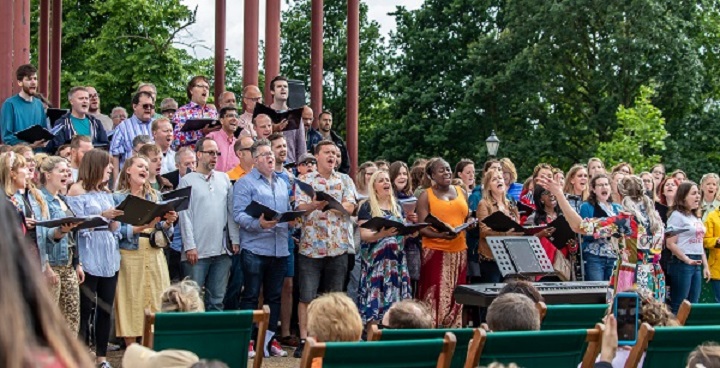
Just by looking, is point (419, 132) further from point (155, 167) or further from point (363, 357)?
point (363, 357)

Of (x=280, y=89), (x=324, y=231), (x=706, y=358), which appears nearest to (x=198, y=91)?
(x=280, y=89)

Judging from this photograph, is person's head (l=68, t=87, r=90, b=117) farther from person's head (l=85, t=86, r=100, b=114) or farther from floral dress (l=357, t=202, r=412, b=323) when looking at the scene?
floral dress (l=357, t=202, r=412, b=323)

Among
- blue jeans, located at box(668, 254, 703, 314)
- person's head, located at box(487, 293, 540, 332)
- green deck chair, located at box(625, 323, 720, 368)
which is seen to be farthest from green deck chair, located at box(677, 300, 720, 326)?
blue jeans, located at box(668, 254, 703, 314)

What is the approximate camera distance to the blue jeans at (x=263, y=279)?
993 centimetres

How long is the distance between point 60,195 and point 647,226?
5.21 metres

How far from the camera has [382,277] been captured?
10.7 m

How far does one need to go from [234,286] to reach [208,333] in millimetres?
4342

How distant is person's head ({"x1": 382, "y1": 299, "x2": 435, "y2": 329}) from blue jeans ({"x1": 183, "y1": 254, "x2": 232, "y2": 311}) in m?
4.12

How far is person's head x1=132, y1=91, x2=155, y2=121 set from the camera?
436 inches

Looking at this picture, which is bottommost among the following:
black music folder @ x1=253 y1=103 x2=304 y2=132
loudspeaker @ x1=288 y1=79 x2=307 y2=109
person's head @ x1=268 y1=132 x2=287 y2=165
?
person's head @ x1=268 y1=132 x2=287 y2=165

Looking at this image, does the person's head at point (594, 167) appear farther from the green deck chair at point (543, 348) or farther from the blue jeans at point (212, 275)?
the green deck chair at point (543, 348)

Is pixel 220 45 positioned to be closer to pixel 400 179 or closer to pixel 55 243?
pixel 400 179

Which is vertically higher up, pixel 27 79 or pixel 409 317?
pixel 27 79

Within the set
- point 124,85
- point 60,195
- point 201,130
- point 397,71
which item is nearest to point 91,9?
point 124,85
